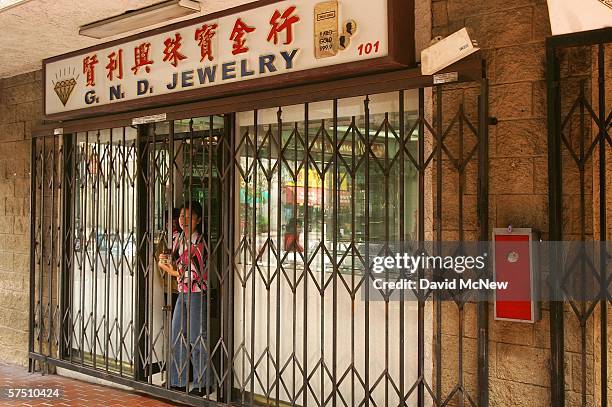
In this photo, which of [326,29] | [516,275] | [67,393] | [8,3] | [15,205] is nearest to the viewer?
[516,275]

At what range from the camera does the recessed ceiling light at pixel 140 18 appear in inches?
190

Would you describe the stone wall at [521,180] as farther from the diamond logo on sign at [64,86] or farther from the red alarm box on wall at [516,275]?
the diamond logo on sign at [64,86]

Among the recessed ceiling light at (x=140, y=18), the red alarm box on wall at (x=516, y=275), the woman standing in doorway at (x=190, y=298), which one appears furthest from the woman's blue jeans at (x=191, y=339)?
the red alarm box on wall at (x=516, y=275)

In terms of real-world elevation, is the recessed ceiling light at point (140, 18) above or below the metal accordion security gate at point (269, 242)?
above

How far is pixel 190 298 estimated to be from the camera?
539 cm

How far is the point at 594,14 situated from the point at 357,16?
1.49m

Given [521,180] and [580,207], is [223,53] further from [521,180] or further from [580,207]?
[580,207]

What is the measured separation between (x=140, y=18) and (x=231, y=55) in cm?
87

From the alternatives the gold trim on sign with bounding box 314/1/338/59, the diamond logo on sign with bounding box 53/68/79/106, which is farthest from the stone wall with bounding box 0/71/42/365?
the gold trim on sign with bounding box 314/1/338/59

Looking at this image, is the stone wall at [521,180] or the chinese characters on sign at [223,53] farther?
the chinese characters on sign at [223,53]

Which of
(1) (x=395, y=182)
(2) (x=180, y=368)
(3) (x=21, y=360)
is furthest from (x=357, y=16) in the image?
(3) (x=21, y=360)

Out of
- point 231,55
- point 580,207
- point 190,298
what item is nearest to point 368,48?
point 231,55

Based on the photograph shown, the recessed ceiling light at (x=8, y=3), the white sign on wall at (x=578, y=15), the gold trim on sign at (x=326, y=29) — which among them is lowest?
the white sign on wall at (x=578, y=15)

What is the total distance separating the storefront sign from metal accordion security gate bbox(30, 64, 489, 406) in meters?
0.24
